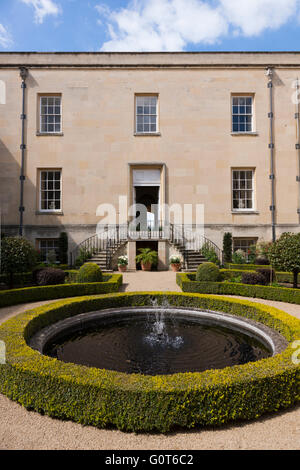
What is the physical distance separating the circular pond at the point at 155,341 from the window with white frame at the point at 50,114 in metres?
13.1

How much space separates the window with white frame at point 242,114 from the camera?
647 inches

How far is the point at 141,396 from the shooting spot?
3033 millimetres

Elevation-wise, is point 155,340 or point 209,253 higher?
point 209,253

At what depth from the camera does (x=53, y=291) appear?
356 inches

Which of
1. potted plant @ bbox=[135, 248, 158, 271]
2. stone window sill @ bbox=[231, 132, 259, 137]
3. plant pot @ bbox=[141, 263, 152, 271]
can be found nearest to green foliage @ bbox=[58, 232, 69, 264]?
potted plant @ bbox=[135, 248, 158, 271]

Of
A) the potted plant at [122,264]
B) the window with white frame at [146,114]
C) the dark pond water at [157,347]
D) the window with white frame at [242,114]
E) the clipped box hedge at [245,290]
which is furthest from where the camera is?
the window with white frame at [242,114]

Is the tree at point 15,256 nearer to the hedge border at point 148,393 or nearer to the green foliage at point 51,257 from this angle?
the green foliage at point 51,257

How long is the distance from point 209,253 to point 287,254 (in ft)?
17.8

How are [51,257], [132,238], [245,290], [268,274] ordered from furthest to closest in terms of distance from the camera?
[51,257] → [132,238] → [268,274] → [245,290]

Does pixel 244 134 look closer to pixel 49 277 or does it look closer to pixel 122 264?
pixel 122 264

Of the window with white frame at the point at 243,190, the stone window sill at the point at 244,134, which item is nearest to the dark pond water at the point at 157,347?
the window with white frame at the point at 243,190

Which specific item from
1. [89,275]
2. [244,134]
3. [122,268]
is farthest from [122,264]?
[244,134]
